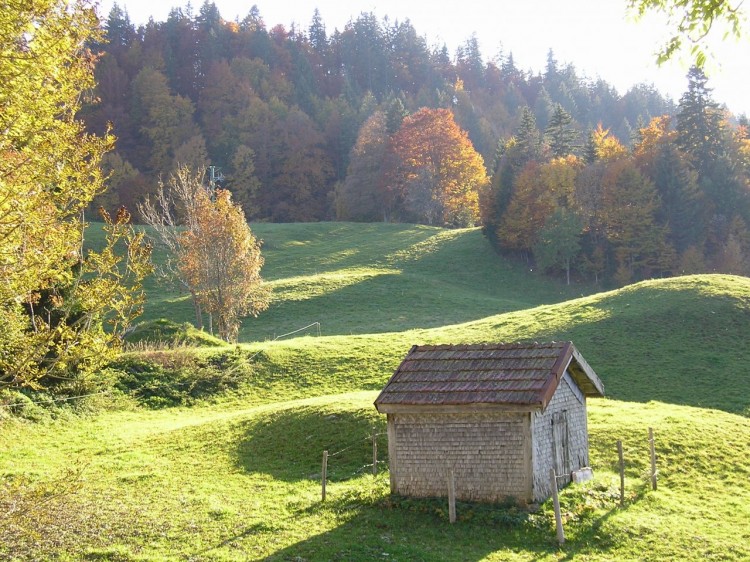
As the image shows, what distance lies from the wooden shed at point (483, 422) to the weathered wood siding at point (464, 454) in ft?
0.08

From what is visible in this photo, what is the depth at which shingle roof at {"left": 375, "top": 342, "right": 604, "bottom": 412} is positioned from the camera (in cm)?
1969

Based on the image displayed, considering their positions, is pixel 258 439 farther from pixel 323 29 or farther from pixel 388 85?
pixel 323 29

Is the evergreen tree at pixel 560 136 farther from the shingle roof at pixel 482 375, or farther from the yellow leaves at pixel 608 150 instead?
the shingle roof at pixel 482 375

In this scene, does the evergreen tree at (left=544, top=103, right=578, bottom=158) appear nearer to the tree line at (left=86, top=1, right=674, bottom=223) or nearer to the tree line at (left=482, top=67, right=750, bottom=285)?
the tree line at (left=482, top=67, right=750, bottom=285)

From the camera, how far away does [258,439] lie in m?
27.9

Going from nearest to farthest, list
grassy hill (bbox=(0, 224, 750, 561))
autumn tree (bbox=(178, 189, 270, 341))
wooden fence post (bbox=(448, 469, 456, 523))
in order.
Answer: grassy hill (bbox=(0, 224, 750, 561)) < wooden fence post (bbox=(448, 469, 456, 523)) < autumn tree (bbox=(178, 189, 270, 341))

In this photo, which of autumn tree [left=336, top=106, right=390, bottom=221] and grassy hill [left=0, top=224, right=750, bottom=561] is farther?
autumn tree [left=336, top=106, right=390, bottom=221]

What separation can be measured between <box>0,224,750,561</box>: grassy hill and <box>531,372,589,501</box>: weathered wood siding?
79cm

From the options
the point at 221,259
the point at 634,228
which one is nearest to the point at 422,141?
the point at 634,228

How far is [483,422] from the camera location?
20.0 metres

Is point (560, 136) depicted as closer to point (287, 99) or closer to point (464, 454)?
point (287, 99)

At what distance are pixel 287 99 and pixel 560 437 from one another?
11819 cm

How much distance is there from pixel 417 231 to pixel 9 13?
77.5 metres

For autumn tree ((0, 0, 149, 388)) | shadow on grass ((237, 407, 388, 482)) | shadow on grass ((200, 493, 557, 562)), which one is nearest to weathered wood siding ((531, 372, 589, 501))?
shadow on grass ((200, 493, 557, 562))
